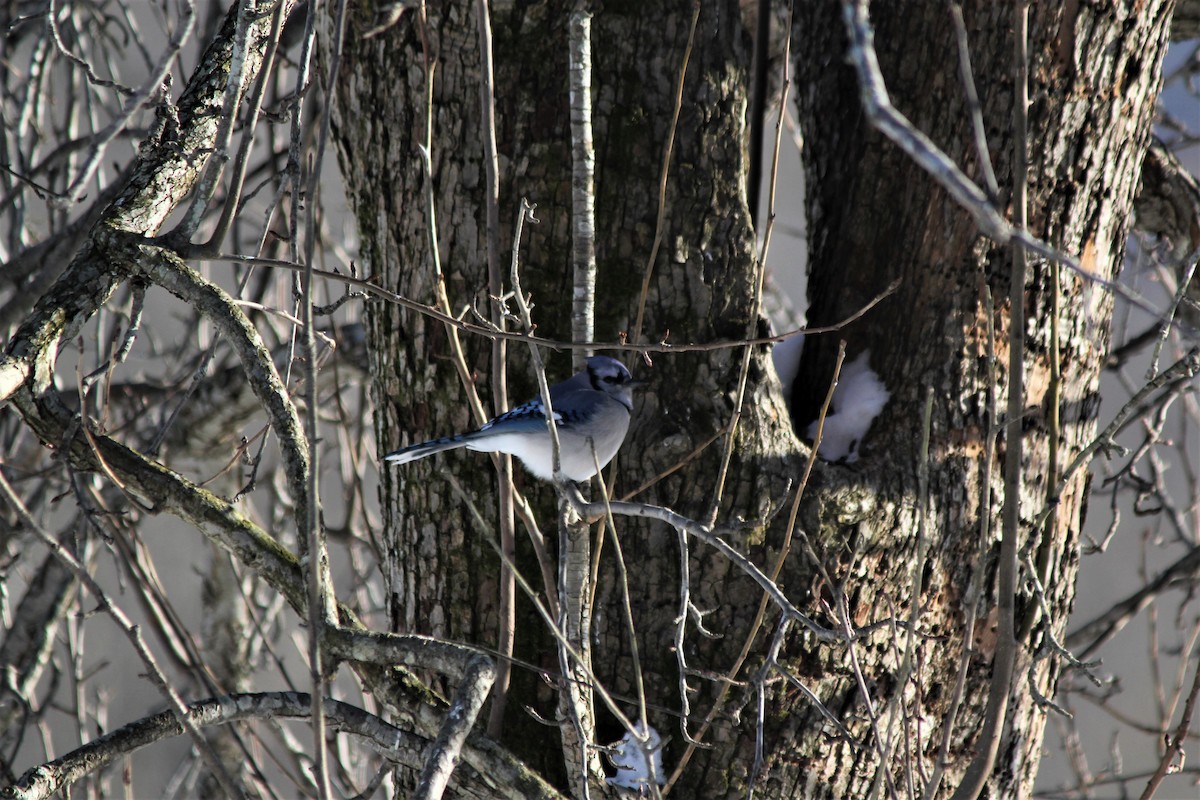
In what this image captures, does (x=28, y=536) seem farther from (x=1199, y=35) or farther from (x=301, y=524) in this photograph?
(x=1199, y=35)

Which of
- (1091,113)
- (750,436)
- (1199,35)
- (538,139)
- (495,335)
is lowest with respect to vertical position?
(495,335)

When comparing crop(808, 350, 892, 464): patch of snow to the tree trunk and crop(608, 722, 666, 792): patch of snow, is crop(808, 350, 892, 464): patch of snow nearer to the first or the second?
the tree trunk

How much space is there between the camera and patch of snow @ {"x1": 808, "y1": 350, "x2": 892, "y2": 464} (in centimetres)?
275

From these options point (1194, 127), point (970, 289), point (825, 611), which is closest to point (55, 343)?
point (825, 611)

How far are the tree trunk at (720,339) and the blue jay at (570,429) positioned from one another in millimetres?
96

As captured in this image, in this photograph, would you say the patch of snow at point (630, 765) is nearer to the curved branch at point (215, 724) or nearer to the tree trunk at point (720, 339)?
the tree trunk at point (720, 339)

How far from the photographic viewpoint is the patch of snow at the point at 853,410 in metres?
2.75

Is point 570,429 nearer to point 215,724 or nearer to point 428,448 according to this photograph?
point 428,448

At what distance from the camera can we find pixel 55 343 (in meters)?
2.15

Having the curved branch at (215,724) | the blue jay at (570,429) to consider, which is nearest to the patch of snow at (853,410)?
the blue jay at (570,429)

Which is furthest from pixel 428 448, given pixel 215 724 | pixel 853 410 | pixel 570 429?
pixel 853 410

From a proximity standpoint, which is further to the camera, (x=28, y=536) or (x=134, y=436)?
(x=134, y=436)

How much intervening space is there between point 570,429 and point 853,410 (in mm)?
804

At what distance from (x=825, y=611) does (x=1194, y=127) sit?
3726 mm
